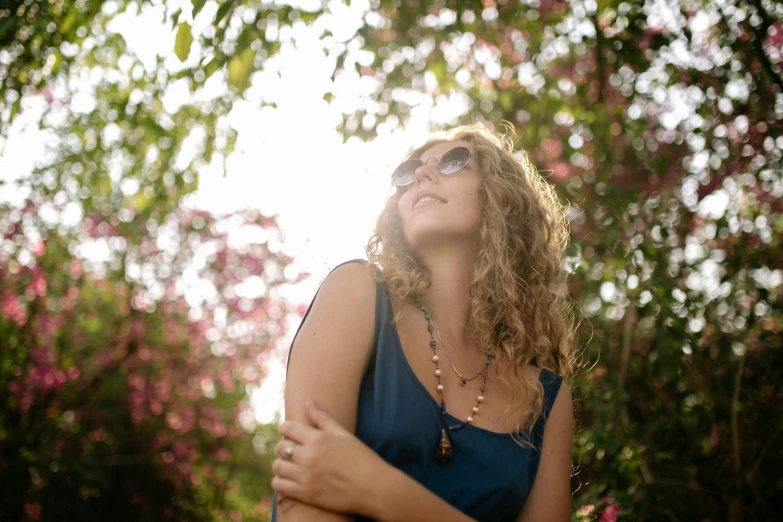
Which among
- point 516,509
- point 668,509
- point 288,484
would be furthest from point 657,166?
point 288,484

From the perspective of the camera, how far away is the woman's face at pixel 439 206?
6.51 ft

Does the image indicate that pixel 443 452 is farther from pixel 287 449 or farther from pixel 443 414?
pixel 287 449

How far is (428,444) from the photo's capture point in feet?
5.30

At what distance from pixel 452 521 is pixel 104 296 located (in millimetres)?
6457

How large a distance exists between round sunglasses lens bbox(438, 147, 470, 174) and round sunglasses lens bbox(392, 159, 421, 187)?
11cm

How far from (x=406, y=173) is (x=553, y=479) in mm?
1184

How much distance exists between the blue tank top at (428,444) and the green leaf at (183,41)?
5.25ft

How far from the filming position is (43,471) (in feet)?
17.3

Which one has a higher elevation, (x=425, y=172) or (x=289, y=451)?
(x=425, y=172)

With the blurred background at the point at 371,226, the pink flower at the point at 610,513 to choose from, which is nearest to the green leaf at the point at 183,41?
the blurred background at the point at 371,226

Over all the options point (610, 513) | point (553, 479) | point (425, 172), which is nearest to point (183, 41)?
point (425, 172)

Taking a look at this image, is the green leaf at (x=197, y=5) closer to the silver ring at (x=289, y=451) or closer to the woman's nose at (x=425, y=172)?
the woman's nose at (x=425, y=172)

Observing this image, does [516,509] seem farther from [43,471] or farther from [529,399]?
[43,471]

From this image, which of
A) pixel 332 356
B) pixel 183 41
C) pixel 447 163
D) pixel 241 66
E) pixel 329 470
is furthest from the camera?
pixel 241 66
